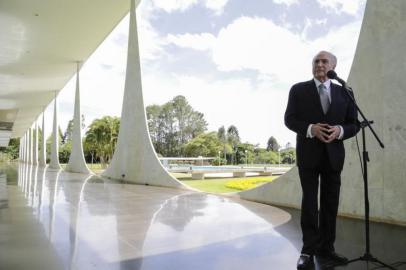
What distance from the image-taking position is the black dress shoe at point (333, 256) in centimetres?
238

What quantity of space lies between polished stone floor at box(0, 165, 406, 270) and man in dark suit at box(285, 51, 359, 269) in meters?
0.24

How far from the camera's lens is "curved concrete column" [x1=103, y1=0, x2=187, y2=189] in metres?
9.02

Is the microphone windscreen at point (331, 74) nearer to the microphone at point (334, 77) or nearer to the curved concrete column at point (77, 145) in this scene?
the microphone at point (334, 77)

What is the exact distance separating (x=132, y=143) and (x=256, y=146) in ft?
126

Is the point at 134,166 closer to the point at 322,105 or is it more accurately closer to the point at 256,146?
the point at 322,105

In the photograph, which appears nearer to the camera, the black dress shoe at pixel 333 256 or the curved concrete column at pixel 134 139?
the black dress shoe at pixel 333 256

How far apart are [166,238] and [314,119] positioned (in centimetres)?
169

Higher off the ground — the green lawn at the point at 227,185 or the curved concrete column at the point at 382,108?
the curved concrete column at the point at 382,108

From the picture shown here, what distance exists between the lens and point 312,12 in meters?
6.08

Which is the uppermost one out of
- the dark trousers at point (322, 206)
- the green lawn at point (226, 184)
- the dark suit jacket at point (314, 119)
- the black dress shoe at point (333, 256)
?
the dark suit jacket at point (314, 119)

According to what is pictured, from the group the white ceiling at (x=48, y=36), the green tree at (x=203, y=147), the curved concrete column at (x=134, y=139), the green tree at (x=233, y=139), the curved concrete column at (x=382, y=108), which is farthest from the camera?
the green tree at (x=233, y=139)

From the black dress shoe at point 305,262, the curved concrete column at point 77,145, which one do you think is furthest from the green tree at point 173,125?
the black dress shoe at point 305,262

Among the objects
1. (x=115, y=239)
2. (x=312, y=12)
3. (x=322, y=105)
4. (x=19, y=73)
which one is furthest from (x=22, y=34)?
(x=322, y=105)

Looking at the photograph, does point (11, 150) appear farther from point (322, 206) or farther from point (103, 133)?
point (322, 206)
